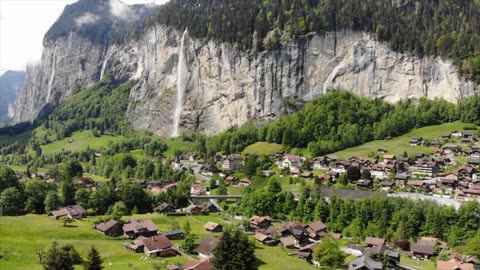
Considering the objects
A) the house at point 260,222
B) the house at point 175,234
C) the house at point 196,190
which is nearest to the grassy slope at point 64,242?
the house at point 175,234

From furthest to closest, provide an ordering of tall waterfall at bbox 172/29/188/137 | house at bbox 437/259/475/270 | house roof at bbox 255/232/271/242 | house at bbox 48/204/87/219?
tall waterfall at bbox 172/29/188/137 → house at bbox 48/204/87/219 → house roof at bbox 255/232/271/242 → house at bbox 437/259/475/270

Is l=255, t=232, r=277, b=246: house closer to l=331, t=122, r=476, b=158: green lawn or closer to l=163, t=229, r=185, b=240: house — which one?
l=163, t=229, r=185, b=240: house

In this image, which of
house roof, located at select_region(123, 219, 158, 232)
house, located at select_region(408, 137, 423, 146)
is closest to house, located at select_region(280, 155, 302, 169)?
house, located at select_region(408, 137, 423, 146)

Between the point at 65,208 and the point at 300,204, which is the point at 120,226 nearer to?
the point at 65,208

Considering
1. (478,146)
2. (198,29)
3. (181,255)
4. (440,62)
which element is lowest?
(181,255)

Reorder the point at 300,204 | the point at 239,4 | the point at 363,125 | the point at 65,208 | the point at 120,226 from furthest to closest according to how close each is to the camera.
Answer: the point at 239,4 < the point at 363,125 < the point at 300,204 < the point at 65,208 < the point at 120,226

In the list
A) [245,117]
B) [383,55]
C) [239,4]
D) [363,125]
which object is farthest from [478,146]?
[239,4]

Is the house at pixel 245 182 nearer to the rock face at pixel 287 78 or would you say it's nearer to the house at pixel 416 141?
the house at pixel 416 141
